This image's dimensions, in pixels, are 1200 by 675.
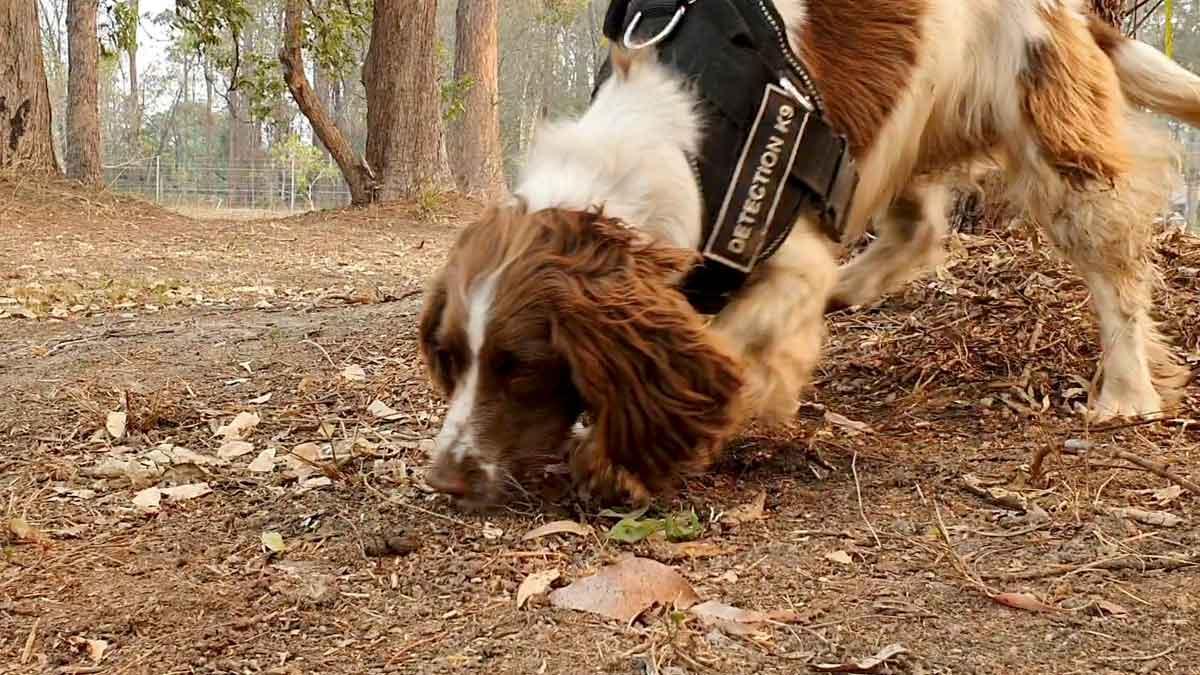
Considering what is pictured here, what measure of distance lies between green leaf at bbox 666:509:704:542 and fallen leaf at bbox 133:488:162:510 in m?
1.34

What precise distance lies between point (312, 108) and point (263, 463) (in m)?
12.4

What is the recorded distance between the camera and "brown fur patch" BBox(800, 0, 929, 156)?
3.36 m

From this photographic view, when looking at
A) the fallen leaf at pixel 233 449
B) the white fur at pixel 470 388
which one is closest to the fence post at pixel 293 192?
the fallen leaf at pixel 233 449

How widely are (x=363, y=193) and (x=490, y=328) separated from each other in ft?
41.3

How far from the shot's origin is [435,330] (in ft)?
9.77

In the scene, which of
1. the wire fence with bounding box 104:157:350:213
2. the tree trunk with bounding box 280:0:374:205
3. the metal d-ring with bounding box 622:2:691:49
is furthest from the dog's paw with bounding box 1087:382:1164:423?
the wire fence with bounding box 104:157:350:213

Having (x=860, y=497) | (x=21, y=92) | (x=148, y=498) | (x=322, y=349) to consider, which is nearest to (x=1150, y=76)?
(x=860, y=497)

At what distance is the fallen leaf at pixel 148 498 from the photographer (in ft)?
10.2

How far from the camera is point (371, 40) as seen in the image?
14664 mm

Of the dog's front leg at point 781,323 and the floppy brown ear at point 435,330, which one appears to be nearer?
the floppy brown ear at point 435,330

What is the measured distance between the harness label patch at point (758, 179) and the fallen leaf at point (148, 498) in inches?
61.4

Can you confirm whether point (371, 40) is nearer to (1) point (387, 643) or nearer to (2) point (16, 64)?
(2) point (16, 64)

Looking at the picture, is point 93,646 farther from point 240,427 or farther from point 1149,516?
point 1149,516

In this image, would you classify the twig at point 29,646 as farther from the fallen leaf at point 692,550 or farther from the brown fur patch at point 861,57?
the brown fur patch at point 861,57
